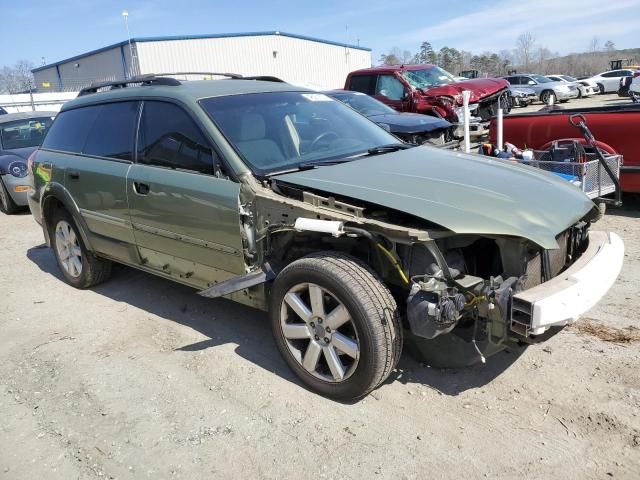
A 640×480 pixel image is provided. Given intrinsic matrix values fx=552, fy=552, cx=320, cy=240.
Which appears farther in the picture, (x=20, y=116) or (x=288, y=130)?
(x=20, y=116)

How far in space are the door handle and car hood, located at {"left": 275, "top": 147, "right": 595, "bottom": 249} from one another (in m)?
1.17

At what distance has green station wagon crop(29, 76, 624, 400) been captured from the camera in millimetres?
2824

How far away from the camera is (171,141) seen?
3971 mm

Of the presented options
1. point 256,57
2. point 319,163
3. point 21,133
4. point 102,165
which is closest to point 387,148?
point 319,163

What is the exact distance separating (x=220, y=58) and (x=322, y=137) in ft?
99.9

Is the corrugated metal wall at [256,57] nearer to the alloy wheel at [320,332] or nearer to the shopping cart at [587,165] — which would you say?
the shopping cart at [587,165]

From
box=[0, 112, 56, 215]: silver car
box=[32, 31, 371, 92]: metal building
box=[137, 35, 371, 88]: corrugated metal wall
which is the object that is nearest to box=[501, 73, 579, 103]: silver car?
box=[137, 35, 371, 88]: corrugated metal wall

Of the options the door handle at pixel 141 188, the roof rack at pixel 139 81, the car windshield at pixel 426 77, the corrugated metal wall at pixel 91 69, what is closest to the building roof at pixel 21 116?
the roof rack at pixel 139 81

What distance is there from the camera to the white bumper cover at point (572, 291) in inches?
102

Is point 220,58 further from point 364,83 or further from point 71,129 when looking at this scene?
point 71,129

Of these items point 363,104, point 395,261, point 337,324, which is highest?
point 363,104

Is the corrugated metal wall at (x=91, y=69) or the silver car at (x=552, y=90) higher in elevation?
the corrugated metal wall at (x=91, y=69)

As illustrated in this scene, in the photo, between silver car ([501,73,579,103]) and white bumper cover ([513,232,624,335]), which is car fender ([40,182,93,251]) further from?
silver car ([501,73,579,103])

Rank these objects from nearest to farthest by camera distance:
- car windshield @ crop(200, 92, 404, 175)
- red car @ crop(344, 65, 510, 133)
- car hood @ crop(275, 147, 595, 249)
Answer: car hood @ crop(275, 147, 595, 249) < car windshield @ crop(200, 92, 404, 175) < red car @ crop(344, 65, 510, 133)
